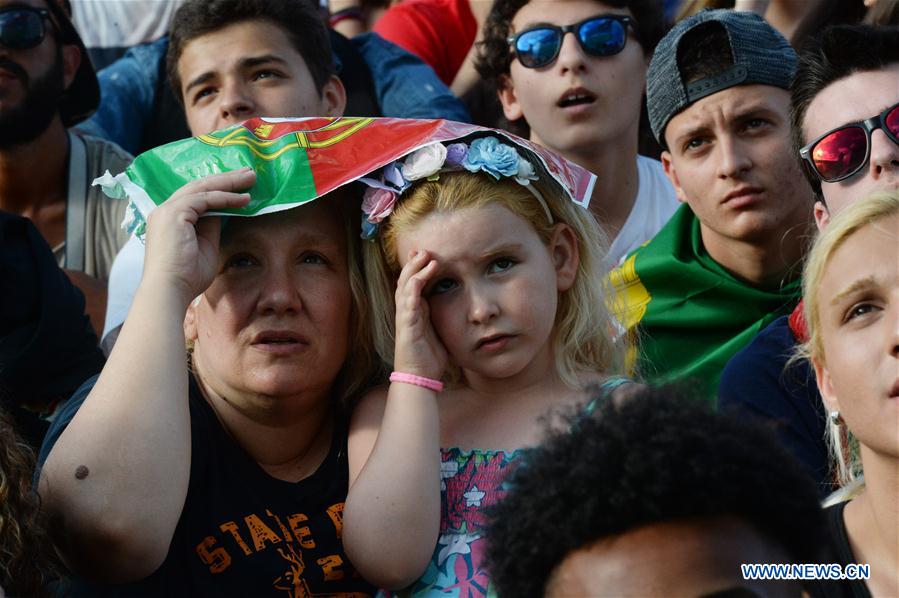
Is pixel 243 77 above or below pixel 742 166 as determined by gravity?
above

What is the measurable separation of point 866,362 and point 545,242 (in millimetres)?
953

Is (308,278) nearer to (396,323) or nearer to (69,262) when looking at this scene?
(396,323)

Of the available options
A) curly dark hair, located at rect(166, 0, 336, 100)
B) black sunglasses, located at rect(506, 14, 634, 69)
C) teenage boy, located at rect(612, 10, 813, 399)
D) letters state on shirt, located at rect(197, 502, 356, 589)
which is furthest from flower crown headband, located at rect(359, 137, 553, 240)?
curly dark hair, located at rect(166, 0, 336, 100)

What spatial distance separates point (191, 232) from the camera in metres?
2.65

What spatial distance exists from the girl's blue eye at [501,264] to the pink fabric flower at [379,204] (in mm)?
269

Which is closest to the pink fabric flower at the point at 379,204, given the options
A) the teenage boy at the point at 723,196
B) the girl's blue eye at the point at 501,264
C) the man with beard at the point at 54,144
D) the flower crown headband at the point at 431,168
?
the flower crown headband at the point at 431,168

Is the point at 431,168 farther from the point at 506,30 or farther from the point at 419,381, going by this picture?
the point at 506,30

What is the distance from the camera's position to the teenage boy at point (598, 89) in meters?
4.33

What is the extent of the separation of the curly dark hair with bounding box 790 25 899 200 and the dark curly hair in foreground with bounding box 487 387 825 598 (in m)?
1.58

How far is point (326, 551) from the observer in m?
2.69

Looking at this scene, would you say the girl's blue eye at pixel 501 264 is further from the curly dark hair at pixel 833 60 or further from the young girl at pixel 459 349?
the curly dark hair at pixel 833 60

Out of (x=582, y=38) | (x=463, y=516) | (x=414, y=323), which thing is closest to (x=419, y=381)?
(x=414, y=323)

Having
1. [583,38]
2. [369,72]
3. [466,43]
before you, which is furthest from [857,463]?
[466,43]

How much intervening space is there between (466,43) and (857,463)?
3500 mm
